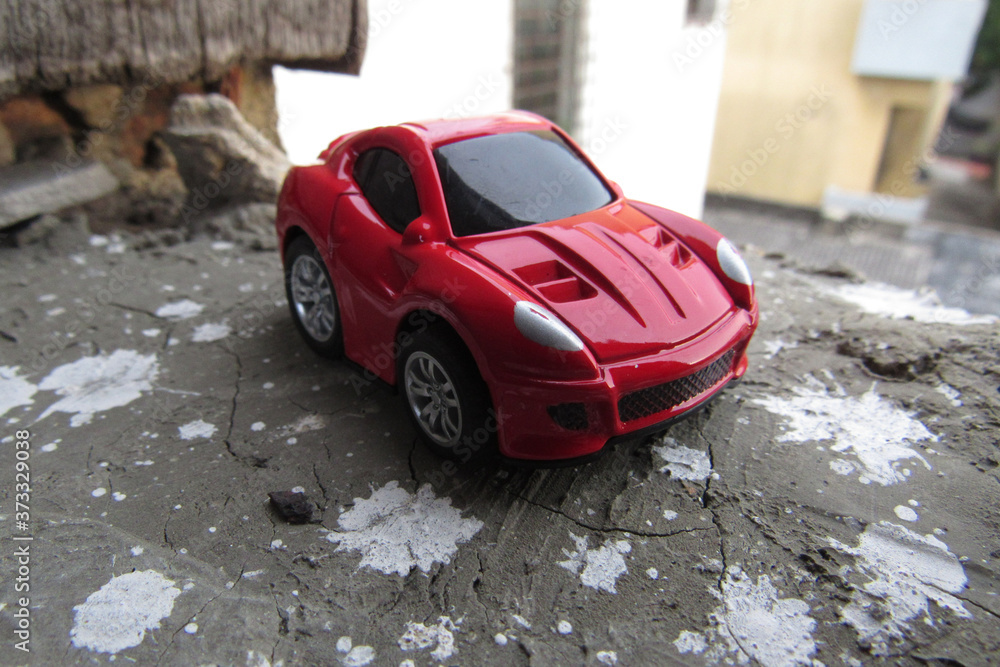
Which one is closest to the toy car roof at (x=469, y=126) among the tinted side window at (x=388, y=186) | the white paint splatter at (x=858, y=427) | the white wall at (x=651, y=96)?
the tinted side window at (x=388, y=186)

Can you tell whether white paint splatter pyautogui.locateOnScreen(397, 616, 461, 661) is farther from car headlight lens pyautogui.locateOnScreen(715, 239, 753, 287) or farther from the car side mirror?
car headlight lens pyautogui.locateOnScreen(715, 239, 753, 287)

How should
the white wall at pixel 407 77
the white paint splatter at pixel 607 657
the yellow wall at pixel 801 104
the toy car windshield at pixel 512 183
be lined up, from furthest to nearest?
1. the yellow wall at pixel 801 104
2. the white wall at pixel 407 77
3. the toy car windshield at pixel 512 183
4. the white paint splatter at pixel 607 657

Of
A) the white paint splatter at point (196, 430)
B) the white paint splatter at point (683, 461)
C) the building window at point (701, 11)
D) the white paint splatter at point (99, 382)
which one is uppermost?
the building window at point (701, 11)

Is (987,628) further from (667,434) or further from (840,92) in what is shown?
(840,92)

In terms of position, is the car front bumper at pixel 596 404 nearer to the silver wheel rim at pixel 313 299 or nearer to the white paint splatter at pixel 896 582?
the white paint splatter at pixel 896 582

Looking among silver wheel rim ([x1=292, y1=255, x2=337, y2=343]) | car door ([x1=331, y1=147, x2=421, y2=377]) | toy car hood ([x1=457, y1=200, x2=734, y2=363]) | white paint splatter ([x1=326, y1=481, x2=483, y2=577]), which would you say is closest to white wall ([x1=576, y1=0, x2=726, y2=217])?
silver wheel rim ([x1=292, y1=255, x2=337, y2=343])

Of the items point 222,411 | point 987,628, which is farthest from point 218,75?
point 987,628
